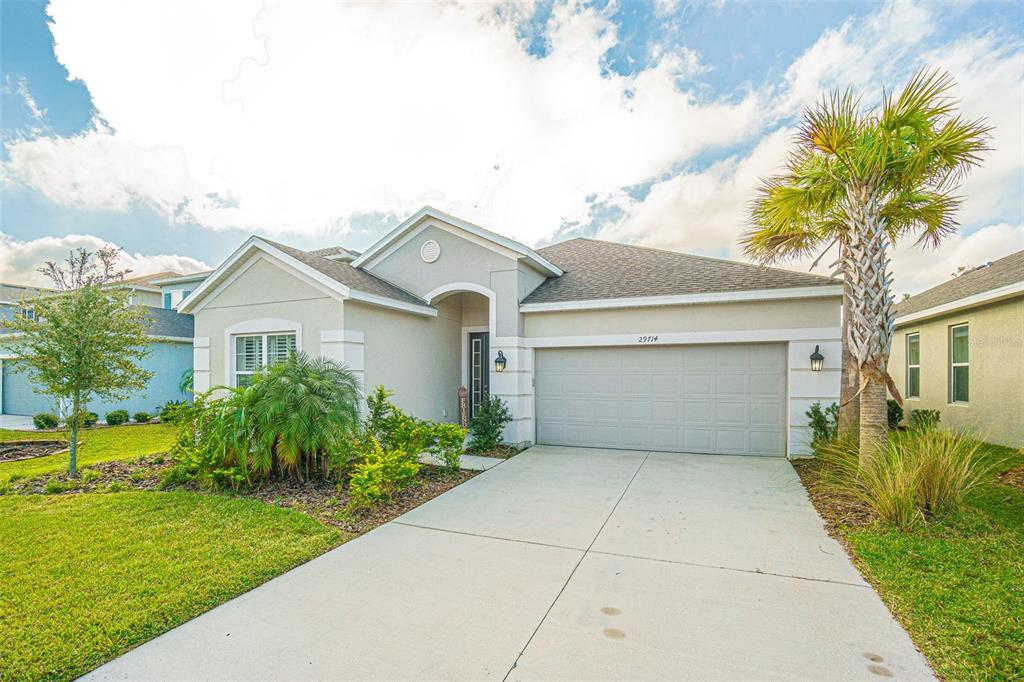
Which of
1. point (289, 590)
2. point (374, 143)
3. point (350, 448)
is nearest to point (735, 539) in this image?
point (289, 590)

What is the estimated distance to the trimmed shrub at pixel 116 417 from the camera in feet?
47.6

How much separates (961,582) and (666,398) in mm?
5858

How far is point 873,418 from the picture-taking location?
6160 millimetres

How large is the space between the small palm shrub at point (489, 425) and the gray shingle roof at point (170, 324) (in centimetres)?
1362

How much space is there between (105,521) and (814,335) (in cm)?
1127

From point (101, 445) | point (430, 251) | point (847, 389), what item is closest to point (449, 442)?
point (430, 251)

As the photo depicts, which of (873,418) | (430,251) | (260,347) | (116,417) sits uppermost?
(430,251)

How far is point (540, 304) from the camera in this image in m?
10.1

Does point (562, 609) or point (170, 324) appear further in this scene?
point (170, 324)

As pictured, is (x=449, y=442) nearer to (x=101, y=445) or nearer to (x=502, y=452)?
(x=502, y=452)

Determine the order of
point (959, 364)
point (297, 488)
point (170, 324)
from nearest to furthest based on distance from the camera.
A: 1. point (297, 488)
2. point (959, 364)
3. point (170, 324)

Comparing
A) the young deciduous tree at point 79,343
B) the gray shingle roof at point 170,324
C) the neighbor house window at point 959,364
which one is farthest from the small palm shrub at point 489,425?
the gray shingle roof at point 170,324

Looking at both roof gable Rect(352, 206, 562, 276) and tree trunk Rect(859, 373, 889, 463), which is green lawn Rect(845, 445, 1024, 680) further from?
roof gable Rect(352, 206, 562, 276)

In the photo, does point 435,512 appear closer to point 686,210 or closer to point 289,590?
point 289,590
